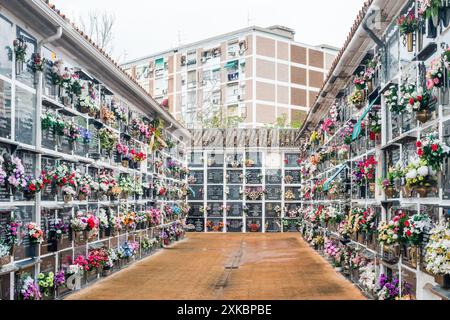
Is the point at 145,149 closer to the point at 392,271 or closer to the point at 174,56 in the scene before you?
the point at 392,271

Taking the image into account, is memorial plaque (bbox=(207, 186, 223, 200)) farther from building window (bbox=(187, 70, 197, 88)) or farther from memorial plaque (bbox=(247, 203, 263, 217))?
building window (bbox=(187, 70, 197, 88))

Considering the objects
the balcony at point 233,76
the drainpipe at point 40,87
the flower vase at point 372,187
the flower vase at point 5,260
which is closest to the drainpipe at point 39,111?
the drainpipe at point 40,87

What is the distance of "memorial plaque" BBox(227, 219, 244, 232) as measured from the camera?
3812 centimetres

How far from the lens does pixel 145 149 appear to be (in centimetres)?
2364

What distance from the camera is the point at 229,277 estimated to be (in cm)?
1723

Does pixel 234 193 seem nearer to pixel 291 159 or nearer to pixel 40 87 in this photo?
pixel 291 159

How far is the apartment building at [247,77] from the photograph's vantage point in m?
60.0

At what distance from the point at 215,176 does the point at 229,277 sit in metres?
21.4

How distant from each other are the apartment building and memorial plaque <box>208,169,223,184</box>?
19211 mm

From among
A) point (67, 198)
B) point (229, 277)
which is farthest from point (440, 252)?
point (229, 277)

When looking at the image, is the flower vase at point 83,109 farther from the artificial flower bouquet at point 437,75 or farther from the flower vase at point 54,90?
the artificial flower bouquet at point 437,75

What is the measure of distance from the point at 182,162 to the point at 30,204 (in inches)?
932

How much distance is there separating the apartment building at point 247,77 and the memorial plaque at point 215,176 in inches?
756

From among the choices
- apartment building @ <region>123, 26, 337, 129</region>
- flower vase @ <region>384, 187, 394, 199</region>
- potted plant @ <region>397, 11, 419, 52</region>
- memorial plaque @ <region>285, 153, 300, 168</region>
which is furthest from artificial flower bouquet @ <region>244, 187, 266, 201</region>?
potted plant @ <region>397, 11, 419, 52</region>
